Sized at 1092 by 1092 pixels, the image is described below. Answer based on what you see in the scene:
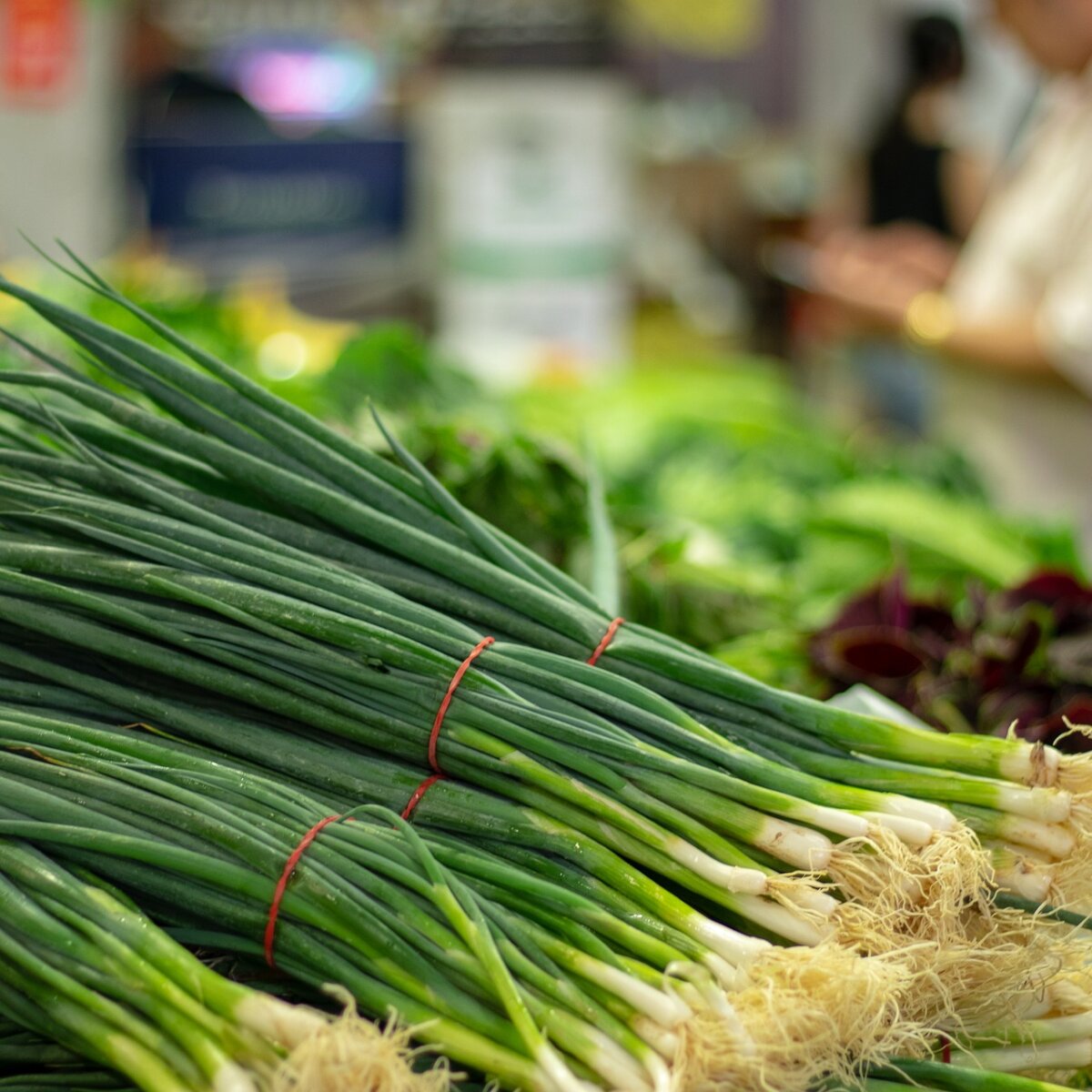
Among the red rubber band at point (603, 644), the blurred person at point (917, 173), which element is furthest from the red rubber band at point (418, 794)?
the blurred person at point (917, 173)

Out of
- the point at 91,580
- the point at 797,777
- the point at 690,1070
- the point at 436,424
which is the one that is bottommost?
the point at 690,1070

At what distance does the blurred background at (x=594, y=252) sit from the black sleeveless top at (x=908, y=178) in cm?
4

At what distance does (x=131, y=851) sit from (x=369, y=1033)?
22cm

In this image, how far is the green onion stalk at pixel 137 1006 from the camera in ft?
2.60

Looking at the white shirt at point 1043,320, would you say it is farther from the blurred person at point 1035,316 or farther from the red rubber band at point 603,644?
the red rubber band at point 603,644

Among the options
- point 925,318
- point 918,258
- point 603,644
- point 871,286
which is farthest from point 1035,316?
point 603,644

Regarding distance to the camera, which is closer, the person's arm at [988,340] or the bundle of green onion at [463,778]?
the bundle of green onion at [463,778]

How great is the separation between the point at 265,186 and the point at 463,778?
461 centimetres

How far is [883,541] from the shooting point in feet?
6.91

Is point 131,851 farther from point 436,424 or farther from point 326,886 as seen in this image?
point 436,424

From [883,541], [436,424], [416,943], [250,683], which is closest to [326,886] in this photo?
[416,943]

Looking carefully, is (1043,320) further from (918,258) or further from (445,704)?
(445,704)

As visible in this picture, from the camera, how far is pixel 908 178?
19.7 feet

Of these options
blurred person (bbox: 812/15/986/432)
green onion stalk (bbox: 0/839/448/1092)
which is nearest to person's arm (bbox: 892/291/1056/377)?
green onion stalk (bbox: 0/839/448/1092)
